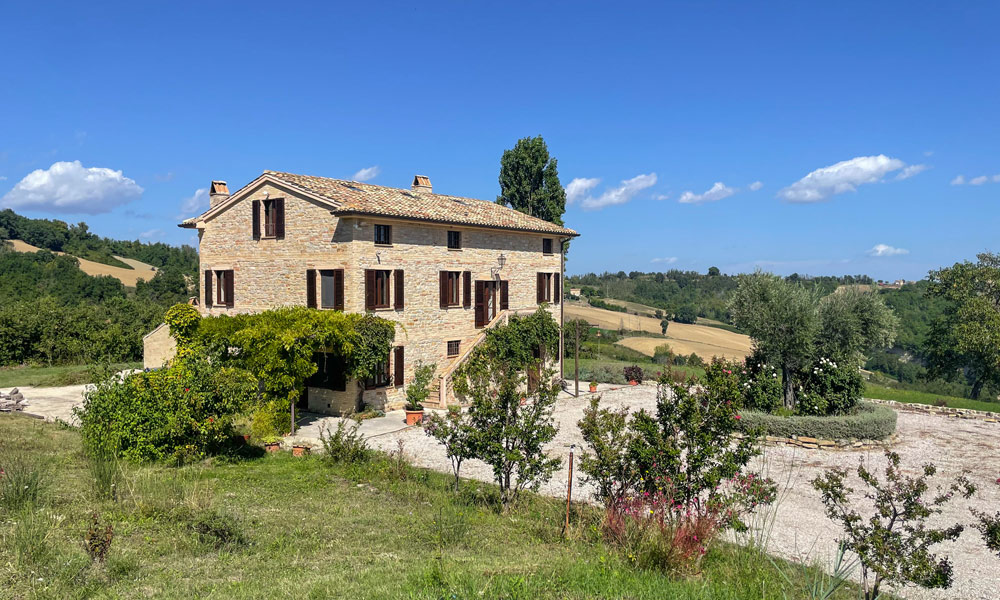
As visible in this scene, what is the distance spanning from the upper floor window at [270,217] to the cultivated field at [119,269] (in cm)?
5013

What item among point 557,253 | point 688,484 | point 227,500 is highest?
point 557,253

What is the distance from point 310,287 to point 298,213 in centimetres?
265

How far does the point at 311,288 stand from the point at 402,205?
4542 millimetres

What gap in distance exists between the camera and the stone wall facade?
785 inches

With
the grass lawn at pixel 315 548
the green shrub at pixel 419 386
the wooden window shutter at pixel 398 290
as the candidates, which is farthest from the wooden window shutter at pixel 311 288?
the grass lawn at pixel 315 548

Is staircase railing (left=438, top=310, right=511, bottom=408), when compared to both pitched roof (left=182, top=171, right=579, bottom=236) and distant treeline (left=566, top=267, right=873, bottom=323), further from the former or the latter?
distant treeline (left=566, top=267, right=873, bottom=323)

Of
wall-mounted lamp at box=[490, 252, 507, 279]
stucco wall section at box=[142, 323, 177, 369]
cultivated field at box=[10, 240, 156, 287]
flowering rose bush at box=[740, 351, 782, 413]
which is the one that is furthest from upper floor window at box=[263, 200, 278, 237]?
cultivated field at box=[10, 240, 156, 287]

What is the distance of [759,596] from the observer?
20.2ft

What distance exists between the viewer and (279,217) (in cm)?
2133

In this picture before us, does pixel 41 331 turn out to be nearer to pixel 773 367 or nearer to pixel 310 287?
pixel 310 287

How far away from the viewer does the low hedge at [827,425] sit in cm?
1812

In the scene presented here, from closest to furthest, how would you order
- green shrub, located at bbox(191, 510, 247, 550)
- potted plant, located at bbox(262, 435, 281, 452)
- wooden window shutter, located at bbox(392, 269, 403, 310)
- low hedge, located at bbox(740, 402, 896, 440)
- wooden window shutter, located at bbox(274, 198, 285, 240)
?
green shrub, located at bbox(191, 510, 247, 550)
potted plant, located at bbox(262, 435, 281, 452)
low hedge, located at bbox(740, 402, 896, 440)
wooden window shutter, located at bbox(392, 269, 403, 310)
wooden window shutter, located at bbox(274, 198, 285, 240)

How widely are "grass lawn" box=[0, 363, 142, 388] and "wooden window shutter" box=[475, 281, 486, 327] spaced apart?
1519 cm

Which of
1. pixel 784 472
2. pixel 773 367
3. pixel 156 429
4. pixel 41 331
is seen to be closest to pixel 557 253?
pixel 773 367
